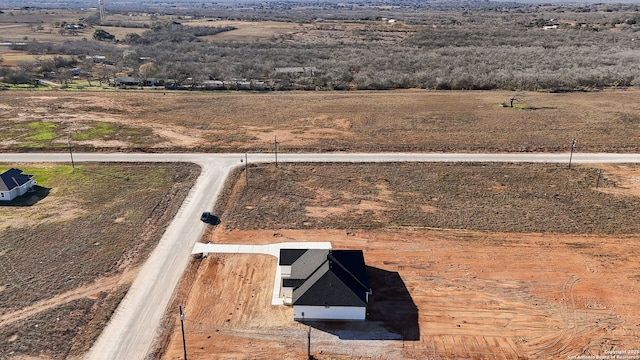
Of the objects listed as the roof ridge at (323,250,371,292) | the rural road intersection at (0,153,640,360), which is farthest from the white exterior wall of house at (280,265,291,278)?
the rural road intersection at (0,153,640,360)

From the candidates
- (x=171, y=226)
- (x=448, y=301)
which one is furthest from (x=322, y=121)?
(x=448, y=301)

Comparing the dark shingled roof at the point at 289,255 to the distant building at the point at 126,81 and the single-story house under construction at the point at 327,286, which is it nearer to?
the single-story house under construction at the point at 327,286

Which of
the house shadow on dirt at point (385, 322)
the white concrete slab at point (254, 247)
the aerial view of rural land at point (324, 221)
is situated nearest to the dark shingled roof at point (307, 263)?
the aerial view of rural land at point (324, 221)

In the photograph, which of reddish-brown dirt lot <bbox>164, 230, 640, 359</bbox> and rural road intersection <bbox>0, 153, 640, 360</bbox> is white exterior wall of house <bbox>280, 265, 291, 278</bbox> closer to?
reddish-brown dirt lot <bbox>164, 230, 640, 359</bbox>

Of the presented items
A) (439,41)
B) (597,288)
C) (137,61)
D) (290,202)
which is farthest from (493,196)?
(439,41)

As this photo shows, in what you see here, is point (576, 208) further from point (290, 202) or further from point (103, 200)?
point (103, 200)

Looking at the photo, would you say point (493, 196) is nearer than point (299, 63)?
Yes
